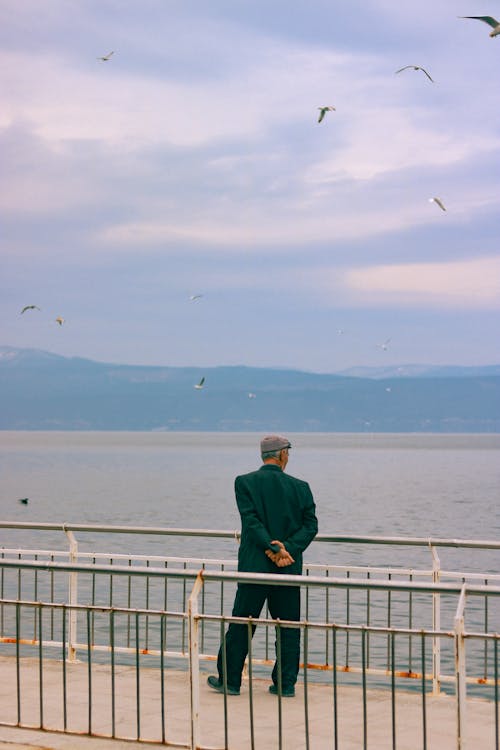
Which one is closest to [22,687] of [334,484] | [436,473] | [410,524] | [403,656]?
[403,656]

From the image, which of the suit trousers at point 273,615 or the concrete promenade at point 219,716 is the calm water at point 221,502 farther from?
the suit trousers at point 273,615

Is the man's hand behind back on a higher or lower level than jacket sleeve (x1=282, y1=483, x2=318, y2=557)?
lower

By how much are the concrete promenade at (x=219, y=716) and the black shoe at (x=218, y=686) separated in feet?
0.18

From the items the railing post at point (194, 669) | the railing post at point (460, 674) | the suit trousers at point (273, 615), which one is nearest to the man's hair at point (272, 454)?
the suit trousers at point (273, 615)

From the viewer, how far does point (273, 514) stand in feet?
26.7

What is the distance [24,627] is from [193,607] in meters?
15.3

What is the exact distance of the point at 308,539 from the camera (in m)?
8.12

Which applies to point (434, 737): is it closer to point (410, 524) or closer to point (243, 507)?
point (243, 507)

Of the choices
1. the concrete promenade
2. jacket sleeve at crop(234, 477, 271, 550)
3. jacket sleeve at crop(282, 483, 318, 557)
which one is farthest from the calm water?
jacket sleeve at crop(234, 477, 271, 550)

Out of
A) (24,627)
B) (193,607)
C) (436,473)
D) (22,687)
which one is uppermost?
(193,607)

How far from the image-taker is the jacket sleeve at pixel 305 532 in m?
8.05

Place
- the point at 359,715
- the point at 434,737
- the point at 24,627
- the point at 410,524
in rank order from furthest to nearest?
the point at 410,524 < the point at 24,627 < the point at 359,715 < the point at 434,737

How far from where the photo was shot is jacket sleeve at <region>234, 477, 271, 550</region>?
797 centimetres

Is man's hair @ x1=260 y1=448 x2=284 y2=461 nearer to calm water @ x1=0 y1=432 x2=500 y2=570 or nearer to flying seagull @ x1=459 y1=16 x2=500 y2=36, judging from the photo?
flying seagull @ x1=459 y1=16 x2=500 y2=36
